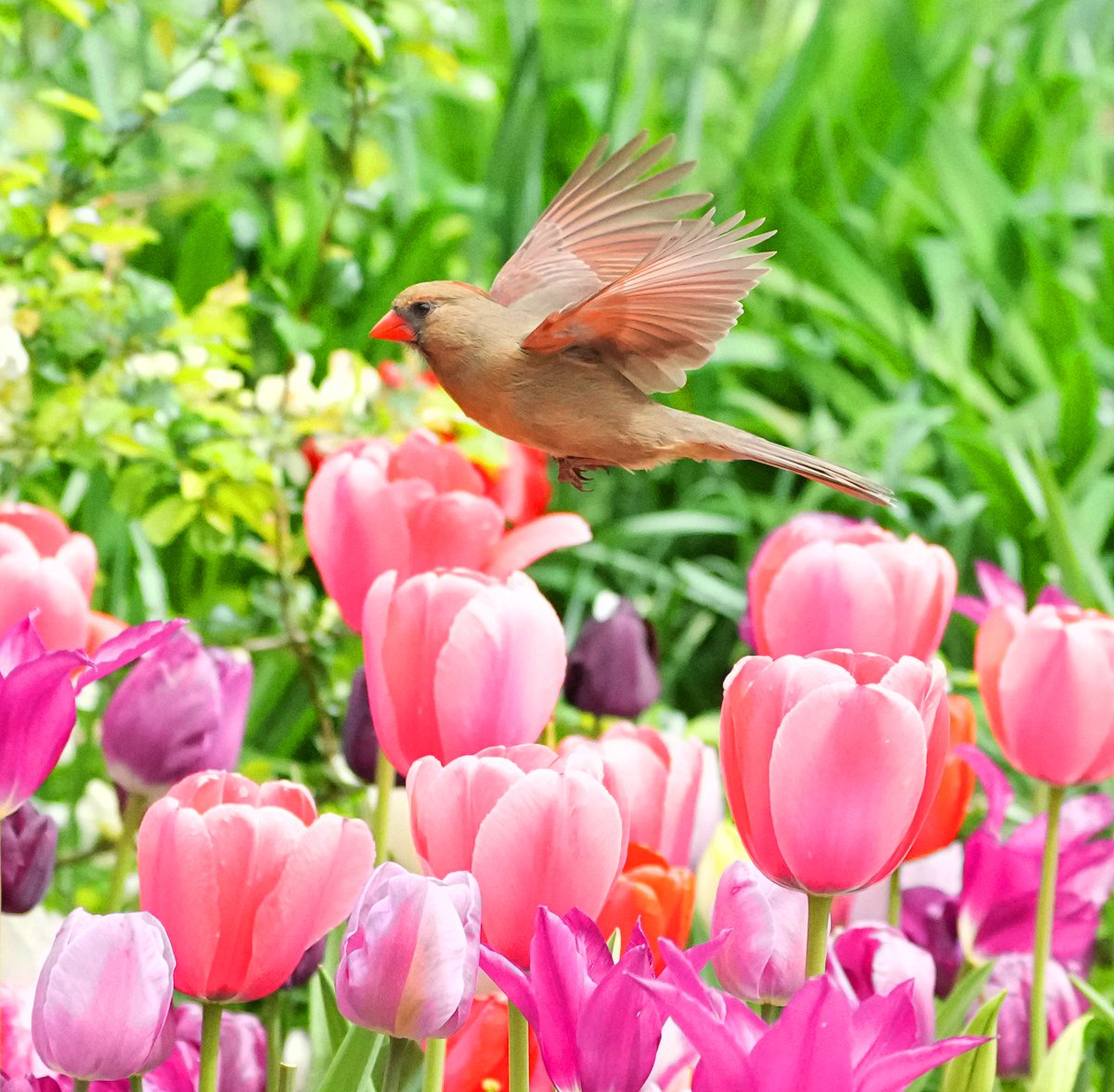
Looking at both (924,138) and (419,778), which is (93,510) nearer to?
(419,778)

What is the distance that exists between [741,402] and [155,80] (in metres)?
1.29

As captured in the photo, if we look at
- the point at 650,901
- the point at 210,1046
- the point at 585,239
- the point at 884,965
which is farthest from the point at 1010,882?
the point at 585,239

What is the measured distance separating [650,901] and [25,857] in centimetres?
34

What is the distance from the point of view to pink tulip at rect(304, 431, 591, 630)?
0.97 m

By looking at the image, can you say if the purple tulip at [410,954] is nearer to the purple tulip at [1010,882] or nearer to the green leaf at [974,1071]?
the green leaf at [974,1071]

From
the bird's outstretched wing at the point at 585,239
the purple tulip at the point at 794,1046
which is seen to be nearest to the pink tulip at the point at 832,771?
the purple tulip at the point at 794,1046

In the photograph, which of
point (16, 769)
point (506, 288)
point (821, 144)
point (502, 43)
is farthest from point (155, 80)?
point (502, 43)

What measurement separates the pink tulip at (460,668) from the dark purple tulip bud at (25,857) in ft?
0.69

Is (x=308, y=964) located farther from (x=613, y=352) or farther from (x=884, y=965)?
(x=613, y=352)

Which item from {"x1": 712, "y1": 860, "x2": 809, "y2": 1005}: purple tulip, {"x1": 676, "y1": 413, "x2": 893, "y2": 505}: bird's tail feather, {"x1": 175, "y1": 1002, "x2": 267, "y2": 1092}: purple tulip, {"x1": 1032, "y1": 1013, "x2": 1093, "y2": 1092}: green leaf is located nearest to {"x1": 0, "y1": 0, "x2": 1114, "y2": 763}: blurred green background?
{"x1": 676, "y1": 413, "x2": 893, "y2": 505}: bird's tail feather

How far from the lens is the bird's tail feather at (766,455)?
96 cm

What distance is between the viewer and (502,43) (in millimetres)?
3668

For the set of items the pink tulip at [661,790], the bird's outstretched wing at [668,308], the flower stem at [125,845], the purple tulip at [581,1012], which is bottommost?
the flower stem at [125,845]

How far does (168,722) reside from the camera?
2.83 ft
